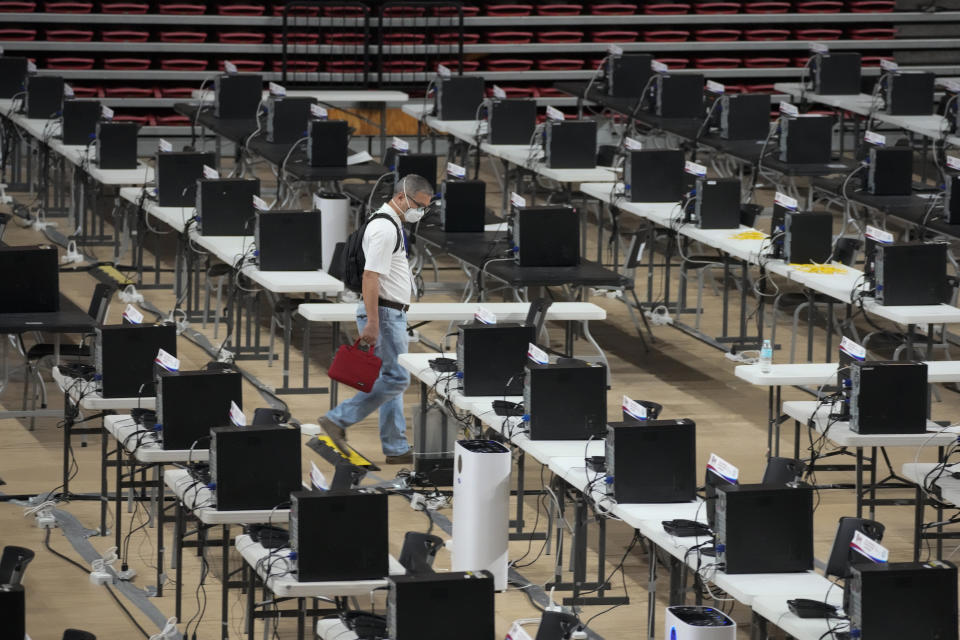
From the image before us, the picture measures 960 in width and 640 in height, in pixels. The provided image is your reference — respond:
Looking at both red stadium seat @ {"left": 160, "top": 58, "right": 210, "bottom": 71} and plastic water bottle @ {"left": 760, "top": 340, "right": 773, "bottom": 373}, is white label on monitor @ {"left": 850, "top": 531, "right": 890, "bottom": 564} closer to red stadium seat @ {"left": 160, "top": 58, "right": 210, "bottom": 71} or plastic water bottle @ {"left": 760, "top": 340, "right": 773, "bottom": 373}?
plastic water bottle @ {"left": 760, "top": 340, "right": 773, "bottom": 373}

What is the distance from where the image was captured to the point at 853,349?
9195 mm

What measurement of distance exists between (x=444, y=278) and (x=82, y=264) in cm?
290

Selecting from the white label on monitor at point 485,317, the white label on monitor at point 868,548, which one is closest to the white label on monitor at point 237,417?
the white label on monitor at point 485,317

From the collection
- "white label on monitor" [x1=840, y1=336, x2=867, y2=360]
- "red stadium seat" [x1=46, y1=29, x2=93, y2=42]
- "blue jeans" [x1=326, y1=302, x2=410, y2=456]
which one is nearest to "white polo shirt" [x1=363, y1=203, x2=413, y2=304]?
"blue jeans" [x1=326, y1=302, x2=410, y2=456]

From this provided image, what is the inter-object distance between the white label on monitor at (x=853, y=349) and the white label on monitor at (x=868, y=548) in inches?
99.1

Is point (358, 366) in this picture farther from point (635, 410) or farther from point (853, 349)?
point (853, 349)

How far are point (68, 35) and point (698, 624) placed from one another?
14.1 m

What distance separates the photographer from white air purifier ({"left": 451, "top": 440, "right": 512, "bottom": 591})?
27.3 ft

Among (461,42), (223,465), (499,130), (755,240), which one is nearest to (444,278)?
(499,130)

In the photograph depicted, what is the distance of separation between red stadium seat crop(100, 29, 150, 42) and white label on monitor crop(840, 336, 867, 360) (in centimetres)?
1171

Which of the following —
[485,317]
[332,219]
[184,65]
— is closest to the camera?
[485,317]

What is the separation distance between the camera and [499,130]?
15742mm

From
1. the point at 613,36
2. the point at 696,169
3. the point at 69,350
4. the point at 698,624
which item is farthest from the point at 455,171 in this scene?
the point at 698,624

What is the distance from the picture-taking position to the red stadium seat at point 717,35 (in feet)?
68.5
